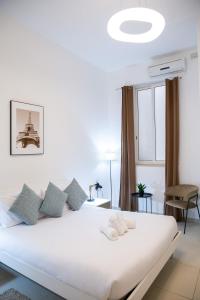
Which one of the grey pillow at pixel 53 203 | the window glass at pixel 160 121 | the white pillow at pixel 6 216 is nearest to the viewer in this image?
the white pillow at pixel 6 216

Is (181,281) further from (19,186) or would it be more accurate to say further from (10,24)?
(10,24)

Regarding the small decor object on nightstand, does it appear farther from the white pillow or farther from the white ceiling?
the white ceiling

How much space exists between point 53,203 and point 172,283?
1.65m

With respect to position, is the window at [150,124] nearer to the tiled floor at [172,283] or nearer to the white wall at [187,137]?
the white wall at [187,137]

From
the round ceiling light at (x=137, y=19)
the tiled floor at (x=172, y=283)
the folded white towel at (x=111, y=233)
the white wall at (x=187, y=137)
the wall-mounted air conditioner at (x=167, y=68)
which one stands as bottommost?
the tiled floor at (x=172, y=283)

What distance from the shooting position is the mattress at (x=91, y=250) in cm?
163

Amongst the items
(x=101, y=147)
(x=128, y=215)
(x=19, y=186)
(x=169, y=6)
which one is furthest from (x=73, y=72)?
(x=128, y=215)

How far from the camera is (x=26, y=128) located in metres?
3.31

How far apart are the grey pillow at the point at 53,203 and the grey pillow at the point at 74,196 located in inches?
8.2

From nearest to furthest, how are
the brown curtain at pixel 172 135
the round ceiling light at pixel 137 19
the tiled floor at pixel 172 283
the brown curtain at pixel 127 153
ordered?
the round ceiling light at pixel 137 19 < the tiled floor at pixel 172 283 < the brown curtain at pixel 172 135 < the brown curtain at pixel 127 153

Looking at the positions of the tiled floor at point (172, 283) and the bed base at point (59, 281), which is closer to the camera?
the bed base at point (59, 281)

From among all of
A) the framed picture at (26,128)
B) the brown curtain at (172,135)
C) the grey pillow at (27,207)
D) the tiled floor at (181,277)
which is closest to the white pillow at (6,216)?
the grey pillow at (27,207)

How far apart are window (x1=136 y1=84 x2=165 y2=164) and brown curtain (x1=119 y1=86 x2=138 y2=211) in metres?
0.22

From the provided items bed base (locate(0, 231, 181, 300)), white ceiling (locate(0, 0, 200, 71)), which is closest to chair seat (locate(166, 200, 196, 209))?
bed base (locate(0, 231, 181, 300))
